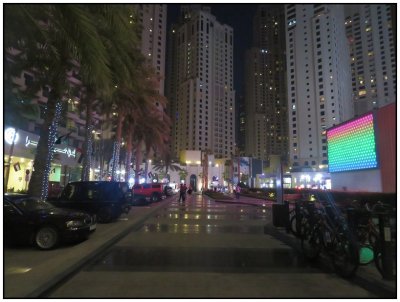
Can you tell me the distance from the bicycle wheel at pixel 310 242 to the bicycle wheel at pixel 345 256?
0.69m

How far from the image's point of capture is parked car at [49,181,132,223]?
47.9ft

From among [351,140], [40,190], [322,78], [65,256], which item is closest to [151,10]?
[322,78]

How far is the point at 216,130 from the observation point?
142 metres

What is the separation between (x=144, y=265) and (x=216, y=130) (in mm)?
134957

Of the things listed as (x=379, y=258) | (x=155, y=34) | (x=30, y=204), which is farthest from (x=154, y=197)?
(x=155, y=34)

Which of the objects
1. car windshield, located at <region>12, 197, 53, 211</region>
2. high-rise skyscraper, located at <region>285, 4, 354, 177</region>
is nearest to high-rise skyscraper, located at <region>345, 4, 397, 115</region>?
high-rise skyscraper, located at <region>285, 4, 354, 177</region>

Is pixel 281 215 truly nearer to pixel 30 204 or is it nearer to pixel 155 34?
pixel 30 204

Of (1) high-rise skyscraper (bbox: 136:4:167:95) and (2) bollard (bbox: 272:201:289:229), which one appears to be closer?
(2) bollard (bbox: 272:201:289:229)

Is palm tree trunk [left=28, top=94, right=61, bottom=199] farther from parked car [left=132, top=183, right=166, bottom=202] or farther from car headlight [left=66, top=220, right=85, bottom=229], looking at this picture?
parked car [left=132, top=183, right=166, bottom=202]

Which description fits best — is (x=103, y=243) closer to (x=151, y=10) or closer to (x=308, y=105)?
(x=151, y=10)

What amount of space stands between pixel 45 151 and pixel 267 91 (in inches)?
6660

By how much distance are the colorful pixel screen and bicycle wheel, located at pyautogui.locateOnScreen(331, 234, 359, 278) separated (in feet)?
89.3

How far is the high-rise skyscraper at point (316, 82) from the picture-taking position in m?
109

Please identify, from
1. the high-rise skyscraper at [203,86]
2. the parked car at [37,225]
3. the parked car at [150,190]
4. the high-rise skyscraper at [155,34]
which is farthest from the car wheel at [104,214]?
the high-rise skyscraper at [203,86]
